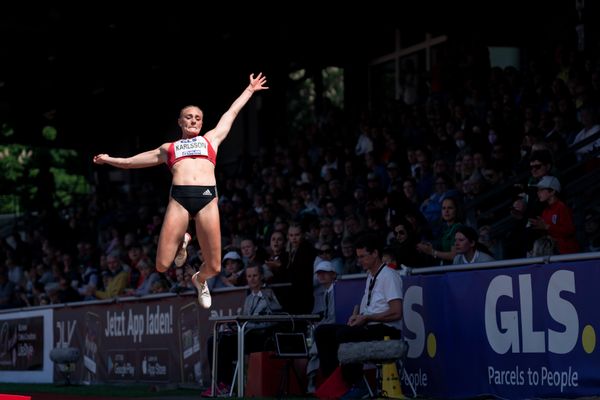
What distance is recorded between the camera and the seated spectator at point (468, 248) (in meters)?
13.4

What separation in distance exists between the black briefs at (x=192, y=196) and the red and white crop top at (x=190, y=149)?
12.7 inches

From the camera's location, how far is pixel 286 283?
15062 millimetres

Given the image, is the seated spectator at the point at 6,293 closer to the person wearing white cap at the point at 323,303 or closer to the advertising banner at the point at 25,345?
the advertising banner at the point at 25,345

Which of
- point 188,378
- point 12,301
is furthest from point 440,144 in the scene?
point 12,301

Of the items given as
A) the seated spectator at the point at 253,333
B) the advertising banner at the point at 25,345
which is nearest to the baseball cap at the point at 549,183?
the seated spectator at the point at 253,333

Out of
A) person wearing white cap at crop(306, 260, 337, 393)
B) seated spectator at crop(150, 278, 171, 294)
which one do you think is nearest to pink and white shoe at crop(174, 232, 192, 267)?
person wearing white cap at crop(306, 260, 337, 393)

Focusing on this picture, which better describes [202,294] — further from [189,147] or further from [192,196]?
[189,147]

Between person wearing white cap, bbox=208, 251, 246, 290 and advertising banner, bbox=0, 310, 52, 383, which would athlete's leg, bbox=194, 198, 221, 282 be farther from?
advertising banner, bbox=0, 310, 52, 383

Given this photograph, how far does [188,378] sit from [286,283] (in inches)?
135

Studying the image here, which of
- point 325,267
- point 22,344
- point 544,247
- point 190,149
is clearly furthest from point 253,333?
point 22,344

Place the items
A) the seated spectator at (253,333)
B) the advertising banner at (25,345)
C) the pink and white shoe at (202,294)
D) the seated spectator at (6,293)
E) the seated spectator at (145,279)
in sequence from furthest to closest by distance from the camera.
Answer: the seated spectator at (6,293) → the advertising banner at (25,345) → the seated spectator at (145,279) → the seated spectator at (253,333) → the pink and white shoe at (202,294)

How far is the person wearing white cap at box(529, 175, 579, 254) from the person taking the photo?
43.4ft

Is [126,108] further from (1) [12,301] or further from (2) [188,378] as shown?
(2) [188,378]

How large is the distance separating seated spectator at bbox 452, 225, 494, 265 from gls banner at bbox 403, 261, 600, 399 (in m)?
0.49
